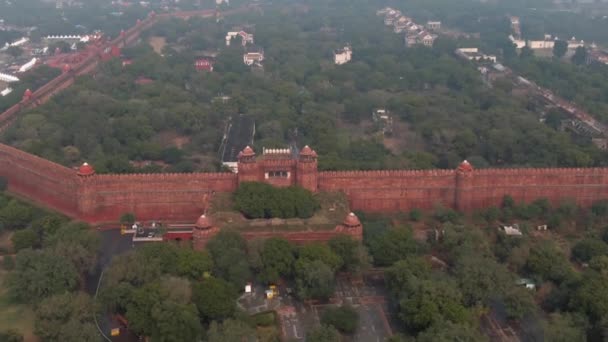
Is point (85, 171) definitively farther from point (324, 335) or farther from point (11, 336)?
point (324, 335)

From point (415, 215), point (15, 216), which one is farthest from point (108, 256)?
point (415, 215)

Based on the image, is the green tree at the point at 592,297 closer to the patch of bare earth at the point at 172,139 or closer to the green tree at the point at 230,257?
the green tree at the point at 230,257

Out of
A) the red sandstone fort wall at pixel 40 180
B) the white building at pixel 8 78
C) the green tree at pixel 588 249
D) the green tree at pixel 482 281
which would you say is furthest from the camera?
the white building at pixel 8 78

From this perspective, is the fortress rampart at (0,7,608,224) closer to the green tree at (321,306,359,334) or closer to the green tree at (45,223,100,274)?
the green tree at (45,223,100,274)

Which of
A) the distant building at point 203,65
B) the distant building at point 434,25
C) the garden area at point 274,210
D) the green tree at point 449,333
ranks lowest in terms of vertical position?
the distant building at point 434,25

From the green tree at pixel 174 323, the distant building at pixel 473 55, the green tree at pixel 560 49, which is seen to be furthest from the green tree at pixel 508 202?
the green tree at pixel 560 49

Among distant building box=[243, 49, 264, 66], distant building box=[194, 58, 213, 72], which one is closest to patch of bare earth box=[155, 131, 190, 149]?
distant building box=[194, 58, 213, 72]
